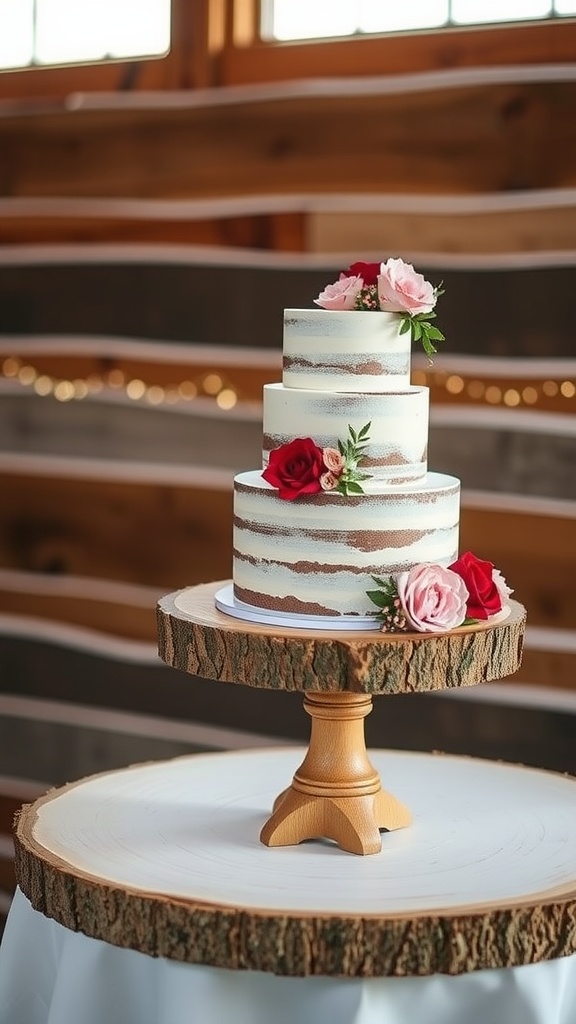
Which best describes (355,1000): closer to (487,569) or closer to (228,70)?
(487,569)

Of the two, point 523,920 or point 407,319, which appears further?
point 407,319

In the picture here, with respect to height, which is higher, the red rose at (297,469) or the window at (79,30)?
the window at (79,30)

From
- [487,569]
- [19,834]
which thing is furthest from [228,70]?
[19,834]

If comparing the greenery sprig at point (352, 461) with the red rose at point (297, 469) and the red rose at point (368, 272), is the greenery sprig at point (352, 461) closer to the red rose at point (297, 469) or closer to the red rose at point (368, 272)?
the red rose at point (297, 469)

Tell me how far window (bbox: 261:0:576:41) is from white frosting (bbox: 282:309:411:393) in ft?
3.96

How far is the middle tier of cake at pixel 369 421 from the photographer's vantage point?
1920 millimetres

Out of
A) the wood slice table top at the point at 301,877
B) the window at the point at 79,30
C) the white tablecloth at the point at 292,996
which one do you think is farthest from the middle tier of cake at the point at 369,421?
the window at the point at 79,30

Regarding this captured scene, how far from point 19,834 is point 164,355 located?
1.51 m

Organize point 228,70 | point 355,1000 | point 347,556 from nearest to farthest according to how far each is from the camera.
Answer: point 355,1000
point 347,556
point 228,70

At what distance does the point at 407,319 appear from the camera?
1965 millimetres

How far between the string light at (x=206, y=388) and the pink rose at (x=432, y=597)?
3.38 ft

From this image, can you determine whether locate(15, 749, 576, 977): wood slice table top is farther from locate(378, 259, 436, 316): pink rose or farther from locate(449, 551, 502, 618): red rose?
locate(378, 259, 436, 316): pink rose

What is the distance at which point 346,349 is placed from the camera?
1.94 m

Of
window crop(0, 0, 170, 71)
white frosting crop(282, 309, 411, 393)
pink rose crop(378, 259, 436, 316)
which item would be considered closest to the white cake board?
white frosting crop(282, 309, 411, 393)
